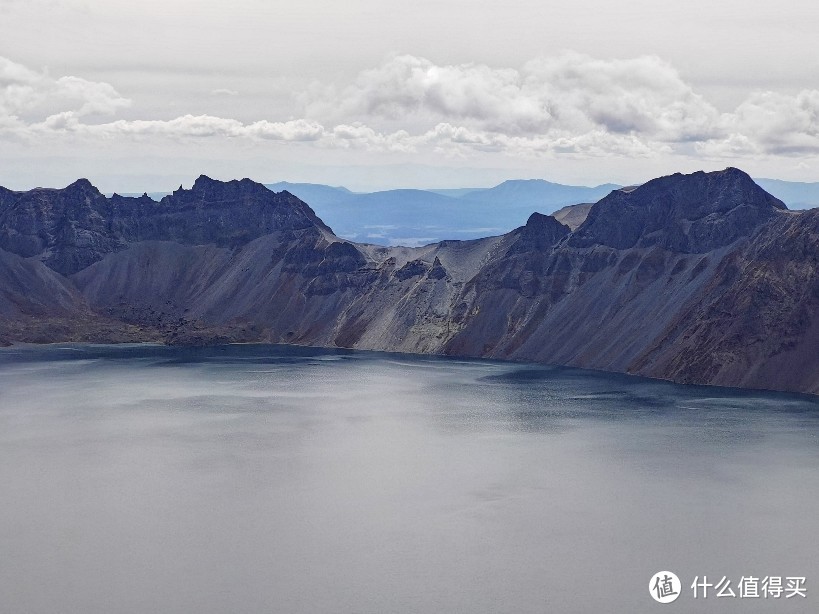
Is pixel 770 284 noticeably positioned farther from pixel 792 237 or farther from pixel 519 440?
pixel 519 440

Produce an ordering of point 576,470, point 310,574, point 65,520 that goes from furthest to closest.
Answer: point 576,470, point 65,520, point 310,574

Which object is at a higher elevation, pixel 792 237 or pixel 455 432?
pixel 792 237

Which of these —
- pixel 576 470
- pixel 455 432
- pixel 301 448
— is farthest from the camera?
pixel 455 432

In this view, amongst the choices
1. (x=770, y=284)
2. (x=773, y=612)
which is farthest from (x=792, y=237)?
(x=773, y=612)

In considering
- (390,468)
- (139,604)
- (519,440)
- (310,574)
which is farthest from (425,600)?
(519,440)

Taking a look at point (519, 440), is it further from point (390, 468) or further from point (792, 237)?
point (792, 237)

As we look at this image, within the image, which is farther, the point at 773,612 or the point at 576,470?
the point at 576,470
